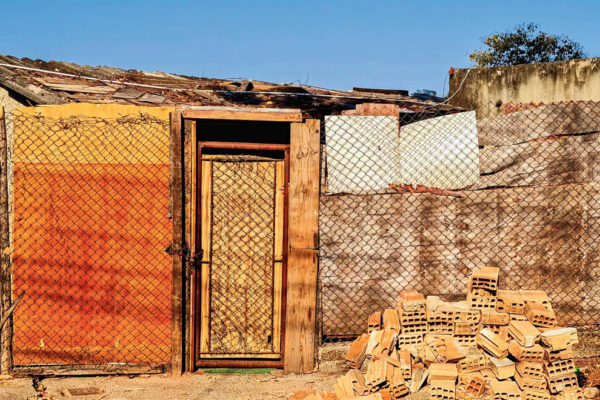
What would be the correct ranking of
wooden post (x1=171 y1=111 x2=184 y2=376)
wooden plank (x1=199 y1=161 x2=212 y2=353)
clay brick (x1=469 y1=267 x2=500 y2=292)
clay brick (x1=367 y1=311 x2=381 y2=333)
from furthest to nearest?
1. wooden plank (x1=199 y1=161 x2=212 y2=353)
2. wooden post (x1=171 y1=111 x2=184 y2=376)
3. clay brick (x1=367 y1=311 x2=381 y2=333)
4. clay brick (x1=469 y1=267 x2=500 y2=292)

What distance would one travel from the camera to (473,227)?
647 cm

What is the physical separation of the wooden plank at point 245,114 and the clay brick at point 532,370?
3578 millimetres

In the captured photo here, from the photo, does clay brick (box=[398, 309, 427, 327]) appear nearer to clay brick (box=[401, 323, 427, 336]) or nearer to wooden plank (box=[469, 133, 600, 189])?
clay brick (box=[401, 323, 427, 336])

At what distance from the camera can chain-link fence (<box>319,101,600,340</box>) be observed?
21.2 ft

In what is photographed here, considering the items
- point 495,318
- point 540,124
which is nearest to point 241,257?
point 495,318

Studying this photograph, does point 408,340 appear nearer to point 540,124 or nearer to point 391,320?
point 391,320

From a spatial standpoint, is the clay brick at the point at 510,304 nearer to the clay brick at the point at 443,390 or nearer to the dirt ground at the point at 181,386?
the clay brick at the point at 443,390

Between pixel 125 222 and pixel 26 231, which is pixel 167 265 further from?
pixel 26 231

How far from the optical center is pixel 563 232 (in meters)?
6.45

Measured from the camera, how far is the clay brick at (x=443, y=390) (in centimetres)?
562

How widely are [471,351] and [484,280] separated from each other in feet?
2.56

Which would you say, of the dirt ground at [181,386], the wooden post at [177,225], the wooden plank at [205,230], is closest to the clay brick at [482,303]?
the dirt ground at [181,386]

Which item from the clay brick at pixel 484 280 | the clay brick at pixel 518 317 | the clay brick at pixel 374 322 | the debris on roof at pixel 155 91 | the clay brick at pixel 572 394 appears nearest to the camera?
the clay brick at pixel 572 394

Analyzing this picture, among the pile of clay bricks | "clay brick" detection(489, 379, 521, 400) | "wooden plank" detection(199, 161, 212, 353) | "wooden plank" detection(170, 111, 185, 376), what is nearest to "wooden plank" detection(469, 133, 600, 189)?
the pile of clay bricks
